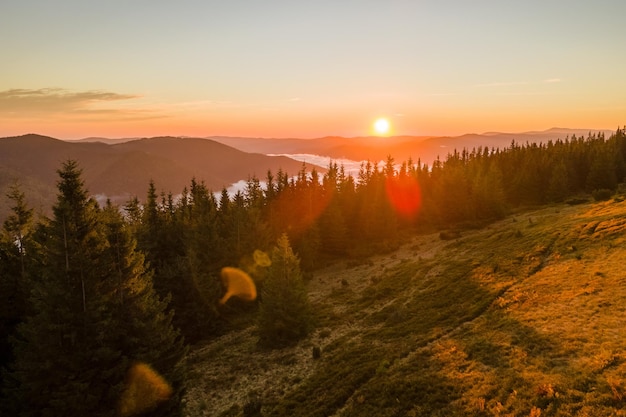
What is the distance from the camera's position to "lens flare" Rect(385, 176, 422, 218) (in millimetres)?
87125

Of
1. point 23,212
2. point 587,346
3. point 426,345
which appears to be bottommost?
point 426,345

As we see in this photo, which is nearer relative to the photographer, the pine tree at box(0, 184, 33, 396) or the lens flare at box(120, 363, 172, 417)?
the lens flare at box(120, 363, 172, 417)

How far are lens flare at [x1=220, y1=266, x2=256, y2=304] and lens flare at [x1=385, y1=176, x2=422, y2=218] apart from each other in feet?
131

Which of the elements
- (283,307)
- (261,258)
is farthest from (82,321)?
(261,258)

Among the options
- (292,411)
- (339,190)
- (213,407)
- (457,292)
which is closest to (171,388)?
(213,407)

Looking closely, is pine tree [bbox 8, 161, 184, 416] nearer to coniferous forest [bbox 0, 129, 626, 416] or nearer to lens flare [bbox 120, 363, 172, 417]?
coniferous forest [bbox 0, 129, 626, 416]

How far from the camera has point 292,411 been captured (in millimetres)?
23250

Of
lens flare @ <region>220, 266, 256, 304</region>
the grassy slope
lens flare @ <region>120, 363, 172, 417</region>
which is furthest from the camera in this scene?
lens flare @ <region>220, 266, 256, 304</region>

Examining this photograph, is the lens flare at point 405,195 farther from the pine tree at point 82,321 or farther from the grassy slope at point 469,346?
the pine tree at point 82,321

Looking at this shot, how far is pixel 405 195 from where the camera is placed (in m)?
91.9

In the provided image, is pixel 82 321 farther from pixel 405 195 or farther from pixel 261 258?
pixel 405 195

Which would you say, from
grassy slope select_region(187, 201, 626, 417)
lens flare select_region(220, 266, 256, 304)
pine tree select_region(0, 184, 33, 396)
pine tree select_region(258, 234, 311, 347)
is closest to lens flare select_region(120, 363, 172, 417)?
grassy slope select_region(187, 201, 626, 417)

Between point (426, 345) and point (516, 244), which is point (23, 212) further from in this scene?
point (516, 244)

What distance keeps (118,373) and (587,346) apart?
91.8 feet
